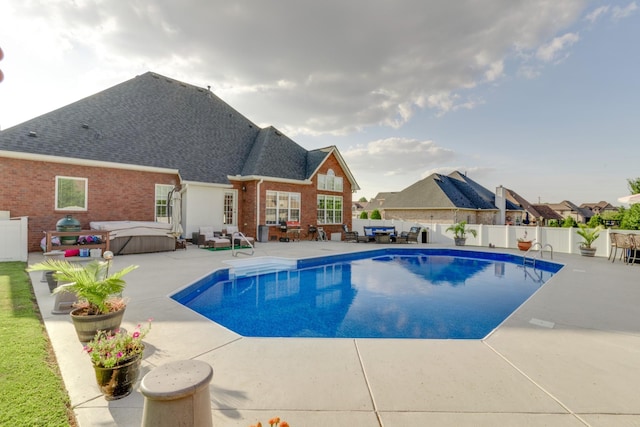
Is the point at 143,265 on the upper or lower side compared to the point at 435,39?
lower

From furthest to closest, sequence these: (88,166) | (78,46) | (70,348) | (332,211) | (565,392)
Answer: (332,211), (88,166), (78,46), (70,348), (565,392)

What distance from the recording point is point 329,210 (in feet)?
67.4

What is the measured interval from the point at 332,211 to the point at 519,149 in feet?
48.3

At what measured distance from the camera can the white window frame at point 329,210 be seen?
2000 cm

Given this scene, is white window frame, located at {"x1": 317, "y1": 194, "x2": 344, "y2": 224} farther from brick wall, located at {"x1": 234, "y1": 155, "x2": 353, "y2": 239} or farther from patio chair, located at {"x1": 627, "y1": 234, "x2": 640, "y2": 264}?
patio chair, located at {"x1": 627, "y1": 234, "x2": 640, "y2": 264}

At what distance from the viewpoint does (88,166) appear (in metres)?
12.4

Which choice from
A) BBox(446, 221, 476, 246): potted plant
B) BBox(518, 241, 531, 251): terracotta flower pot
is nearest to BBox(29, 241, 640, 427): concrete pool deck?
BBox(518, 241, 531, 251): terracotta flower pot

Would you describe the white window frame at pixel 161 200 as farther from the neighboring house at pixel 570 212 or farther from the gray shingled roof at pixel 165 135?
the neighboring house at pixel 570 212

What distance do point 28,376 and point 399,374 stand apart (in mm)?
3850

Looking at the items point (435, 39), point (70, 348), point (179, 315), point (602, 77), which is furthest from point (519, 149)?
point (70, 348)

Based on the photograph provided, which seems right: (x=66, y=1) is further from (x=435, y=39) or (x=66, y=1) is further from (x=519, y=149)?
(x=519, y=149)

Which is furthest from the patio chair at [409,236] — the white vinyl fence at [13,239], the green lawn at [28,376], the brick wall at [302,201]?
the white vinyl fence at [13,239]

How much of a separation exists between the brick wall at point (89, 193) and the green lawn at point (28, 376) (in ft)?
28.6

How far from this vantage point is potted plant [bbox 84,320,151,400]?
8.55ft
